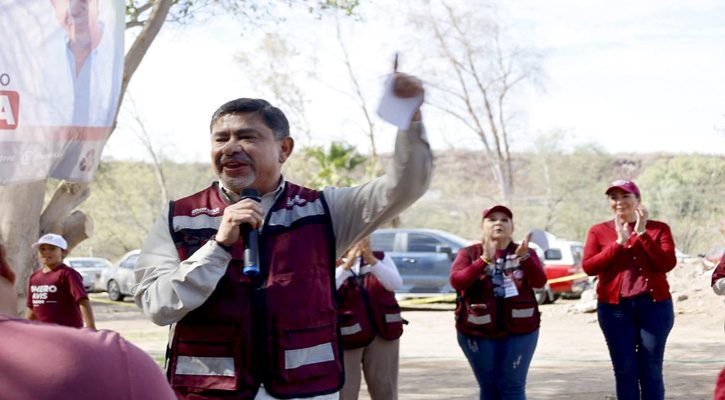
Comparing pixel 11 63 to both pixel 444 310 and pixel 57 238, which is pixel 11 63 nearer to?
pixel 57 238

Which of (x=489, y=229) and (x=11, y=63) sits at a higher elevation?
(x=11, y=63)

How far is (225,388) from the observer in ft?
11.0

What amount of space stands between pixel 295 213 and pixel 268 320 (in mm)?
426

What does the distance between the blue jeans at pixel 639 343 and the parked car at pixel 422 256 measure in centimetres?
1466

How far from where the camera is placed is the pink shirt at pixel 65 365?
1522 mm

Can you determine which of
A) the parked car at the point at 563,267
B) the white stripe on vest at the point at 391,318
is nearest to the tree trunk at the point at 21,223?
the white stripe on vest at the point at 391,318

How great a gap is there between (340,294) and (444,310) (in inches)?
634

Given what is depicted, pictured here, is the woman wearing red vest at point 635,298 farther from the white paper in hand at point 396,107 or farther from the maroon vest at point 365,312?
the white paper in hand at point 396,107

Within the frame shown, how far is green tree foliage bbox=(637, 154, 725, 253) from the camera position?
4562 cm

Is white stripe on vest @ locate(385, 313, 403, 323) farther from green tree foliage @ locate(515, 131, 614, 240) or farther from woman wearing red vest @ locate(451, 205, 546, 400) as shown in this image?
green tree foliage @ locate(515, 131, 614, 240)

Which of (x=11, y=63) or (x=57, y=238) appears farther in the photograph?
(x=57, y=238)

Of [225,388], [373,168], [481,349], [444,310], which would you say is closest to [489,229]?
[481,349]

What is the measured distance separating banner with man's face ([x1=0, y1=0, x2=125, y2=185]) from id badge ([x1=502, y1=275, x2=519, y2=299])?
2940 mm

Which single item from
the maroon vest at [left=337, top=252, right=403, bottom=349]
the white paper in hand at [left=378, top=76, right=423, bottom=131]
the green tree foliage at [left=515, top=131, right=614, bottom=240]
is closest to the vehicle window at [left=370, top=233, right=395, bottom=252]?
the maroon vest at [left=337, top=252, right=403, bottom=349]
